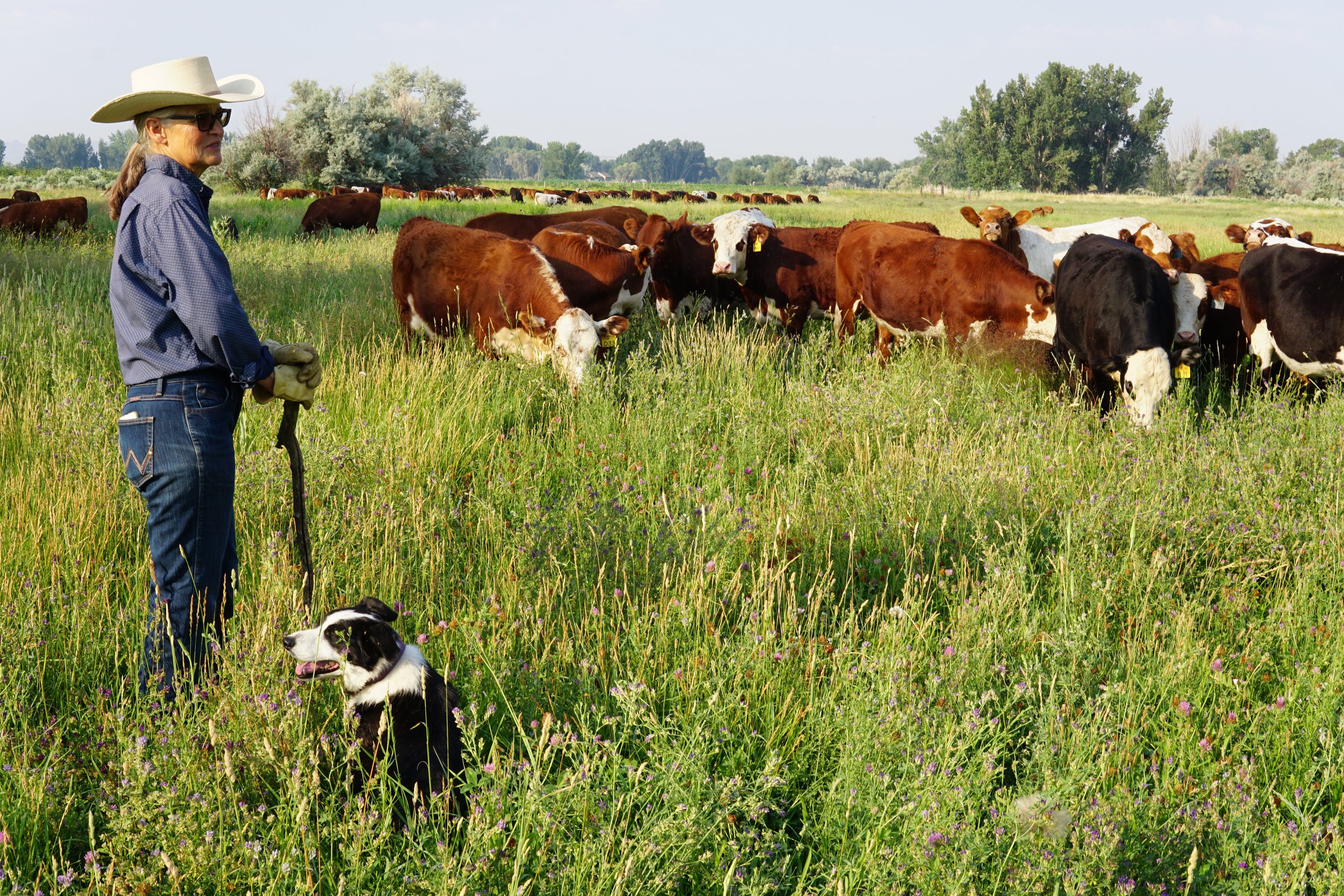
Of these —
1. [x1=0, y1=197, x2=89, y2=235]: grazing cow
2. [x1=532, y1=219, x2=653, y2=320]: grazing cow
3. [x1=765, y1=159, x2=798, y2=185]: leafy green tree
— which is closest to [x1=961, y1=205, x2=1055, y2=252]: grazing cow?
[x1=532, y1=219, x2=653, y2=320]: grazing cow

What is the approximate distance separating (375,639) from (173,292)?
134cm

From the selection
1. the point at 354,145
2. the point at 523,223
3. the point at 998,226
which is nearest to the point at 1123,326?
the point at 998,226

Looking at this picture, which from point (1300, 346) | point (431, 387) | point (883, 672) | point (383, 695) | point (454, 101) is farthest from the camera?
point (454, 101)

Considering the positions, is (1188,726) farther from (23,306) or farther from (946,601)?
(23,306)

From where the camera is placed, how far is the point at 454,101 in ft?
179

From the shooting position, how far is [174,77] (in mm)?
Result: 3129

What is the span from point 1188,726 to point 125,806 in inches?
134

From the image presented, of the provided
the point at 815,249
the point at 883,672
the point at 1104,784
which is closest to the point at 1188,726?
the point at 1104,784

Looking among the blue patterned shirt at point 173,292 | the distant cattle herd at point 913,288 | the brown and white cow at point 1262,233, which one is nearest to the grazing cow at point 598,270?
the distant cattle herd at point 913,288

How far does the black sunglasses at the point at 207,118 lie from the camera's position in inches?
126

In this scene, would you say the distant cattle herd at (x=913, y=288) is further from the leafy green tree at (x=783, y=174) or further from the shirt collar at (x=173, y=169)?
the leafy green tree at (x=783, y=174)

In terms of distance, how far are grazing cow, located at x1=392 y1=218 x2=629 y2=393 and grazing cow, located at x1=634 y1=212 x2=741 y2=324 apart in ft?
9.69

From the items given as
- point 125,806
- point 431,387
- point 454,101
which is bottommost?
point 125,806

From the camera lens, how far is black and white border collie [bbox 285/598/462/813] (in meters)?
2.83
